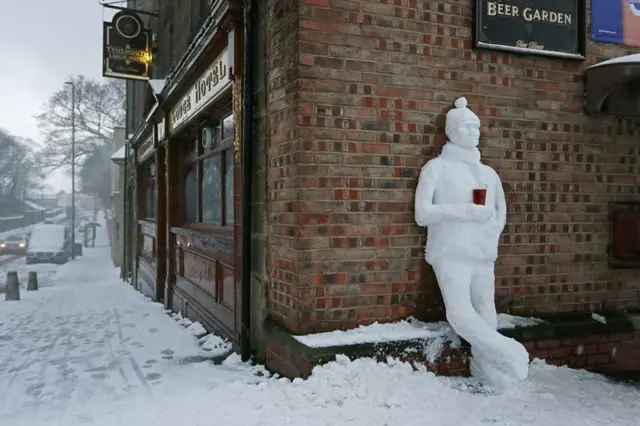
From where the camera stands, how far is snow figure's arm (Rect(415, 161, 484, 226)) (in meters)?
4.19

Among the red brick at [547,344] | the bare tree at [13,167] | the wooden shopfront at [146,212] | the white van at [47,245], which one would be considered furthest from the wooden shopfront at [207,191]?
the bare tree at [13,167]

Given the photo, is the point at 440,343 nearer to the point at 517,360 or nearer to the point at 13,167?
the point at 517,360

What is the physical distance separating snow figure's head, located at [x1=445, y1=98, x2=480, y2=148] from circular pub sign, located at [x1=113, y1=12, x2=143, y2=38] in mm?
9572

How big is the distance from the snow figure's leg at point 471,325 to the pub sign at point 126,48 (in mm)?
9676

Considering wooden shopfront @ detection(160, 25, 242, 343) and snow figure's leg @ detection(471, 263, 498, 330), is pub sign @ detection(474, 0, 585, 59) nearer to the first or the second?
snow figure's leg @ detection(471, 263, 498, 330)

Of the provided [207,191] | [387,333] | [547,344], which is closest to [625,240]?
[547,344]

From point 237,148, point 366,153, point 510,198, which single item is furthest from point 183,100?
point 510,198

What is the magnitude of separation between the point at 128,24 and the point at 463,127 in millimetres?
9818

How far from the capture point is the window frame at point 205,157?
6828 millimetres

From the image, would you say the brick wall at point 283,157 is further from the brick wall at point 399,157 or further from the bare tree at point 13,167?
the bare tree at point 13,167

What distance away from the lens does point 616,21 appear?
542cm

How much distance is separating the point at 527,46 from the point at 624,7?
139 centimetres

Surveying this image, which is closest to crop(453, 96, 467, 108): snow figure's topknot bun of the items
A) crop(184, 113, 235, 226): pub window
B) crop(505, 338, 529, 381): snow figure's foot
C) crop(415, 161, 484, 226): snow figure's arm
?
crop(415, 161, 484, 226): snow figure's arm

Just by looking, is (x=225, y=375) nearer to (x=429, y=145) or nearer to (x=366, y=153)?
(x=366, y=153)
